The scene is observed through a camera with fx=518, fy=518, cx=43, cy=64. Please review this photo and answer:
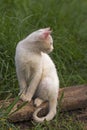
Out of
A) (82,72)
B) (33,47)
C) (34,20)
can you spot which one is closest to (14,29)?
(34,20)

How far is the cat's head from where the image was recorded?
438cm

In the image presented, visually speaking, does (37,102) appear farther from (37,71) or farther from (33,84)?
(37,71)

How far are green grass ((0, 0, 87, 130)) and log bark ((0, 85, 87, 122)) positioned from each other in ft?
1.77

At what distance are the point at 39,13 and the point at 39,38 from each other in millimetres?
2167

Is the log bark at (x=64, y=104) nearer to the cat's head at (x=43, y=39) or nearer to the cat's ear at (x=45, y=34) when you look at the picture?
the cat's head at (x=43, y=39)

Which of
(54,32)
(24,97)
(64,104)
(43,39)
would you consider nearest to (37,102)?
(24,97)

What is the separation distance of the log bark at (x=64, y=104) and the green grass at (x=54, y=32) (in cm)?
54

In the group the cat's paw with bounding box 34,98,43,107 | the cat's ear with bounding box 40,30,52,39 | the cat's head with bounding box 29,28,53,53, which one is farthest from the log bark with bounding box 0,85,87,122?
the cat's ear with bounding box 40,30,52,39

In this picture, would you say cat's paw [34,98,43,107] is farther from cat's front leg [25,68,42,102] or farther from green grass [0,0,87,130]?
green grass [0,0,87,130]

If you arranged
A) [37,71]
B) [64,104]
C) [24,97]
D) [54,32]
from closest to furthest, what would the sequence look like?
[37,71]
[24,97]
[64,104]
[54,32]

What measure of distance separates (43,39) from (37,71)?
33 cm

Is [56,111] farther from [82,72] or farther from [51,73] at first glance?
[82,72]

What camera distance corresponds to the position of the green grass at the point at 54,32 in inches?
219

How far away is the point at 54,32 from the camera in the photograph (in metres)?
6.30
